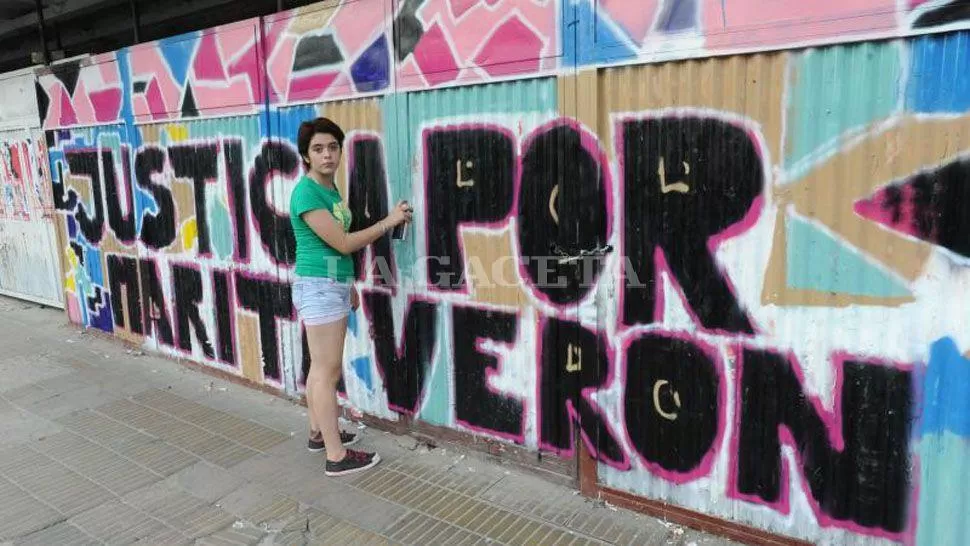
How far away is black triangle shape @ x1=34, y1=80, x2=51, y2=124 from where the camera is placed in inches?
275

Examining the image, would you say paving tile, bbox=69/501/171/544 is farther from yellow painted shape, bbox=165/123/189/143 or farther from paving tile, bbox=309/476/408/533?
yellow painted shape, bbox=165/123/189/143

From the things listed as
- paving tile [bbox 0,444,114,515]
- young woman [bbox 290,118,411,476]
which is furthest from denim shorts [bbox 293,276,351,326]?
paving tile [bbox 0,444,114,515]

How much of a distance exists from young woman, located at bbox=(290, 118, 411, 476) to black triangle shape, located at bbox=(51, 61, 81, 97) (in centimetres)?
417

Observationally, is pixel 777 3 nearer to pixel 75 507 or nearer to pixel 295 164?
pixel 295 164

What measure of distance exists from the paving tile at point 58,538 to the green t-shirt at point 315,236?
172cm

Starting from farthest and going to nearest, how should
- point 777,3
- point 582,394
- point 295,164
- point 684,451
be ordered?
point 295,164 < point 582,394 < point 684,451 < point 777,3

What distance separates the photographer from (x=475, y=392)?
12.6ft

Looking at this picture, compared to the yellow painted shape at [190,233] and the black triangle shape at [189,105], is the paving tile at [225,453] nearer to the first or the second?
the yellow painted shape at [190,233]

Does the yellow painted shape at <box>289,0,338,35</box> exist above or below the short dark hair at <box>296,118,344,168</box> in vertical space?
above

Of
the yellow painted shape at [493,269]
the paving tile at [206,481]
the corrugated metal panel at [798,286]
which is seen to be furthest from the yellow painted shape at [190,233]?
the corrugated metal panel at [798,286]

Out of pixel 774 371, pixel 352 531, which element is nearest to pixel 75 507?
pixel 352 531

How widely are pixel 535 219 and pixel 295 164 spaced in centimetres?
207

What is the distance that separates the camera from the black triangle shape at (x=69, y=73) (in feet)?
21.1

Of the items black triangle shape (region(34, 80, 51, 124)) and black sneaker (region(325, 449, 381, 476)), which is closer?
black sneaker (region(325, 449, 381, 476))
